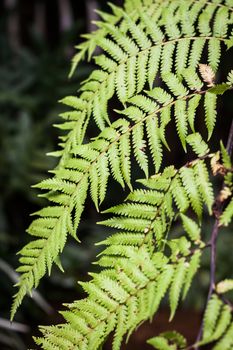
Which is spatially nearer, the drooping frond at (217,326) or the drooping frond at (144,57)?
the drooping frond at (217,326)

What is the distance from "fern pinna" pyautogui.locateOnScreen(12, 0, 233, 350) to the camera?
713 mm

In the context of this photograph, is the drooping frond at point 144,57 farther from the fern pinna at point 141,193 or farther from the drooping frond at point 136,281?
the drooping frond at point 136,281

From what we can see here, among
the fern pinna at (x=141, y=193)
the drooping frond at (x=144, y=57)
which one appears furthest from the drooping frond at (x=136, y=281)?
the drooping frond at (x=144, y=57)

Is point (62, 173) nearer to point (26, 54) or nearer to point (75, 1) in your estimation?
point (26, 54)

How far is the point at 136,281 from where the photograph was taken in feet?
2.36

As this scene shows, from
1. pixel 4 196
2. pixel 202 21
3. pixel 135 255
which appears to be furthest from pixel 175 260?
pixel 4 196

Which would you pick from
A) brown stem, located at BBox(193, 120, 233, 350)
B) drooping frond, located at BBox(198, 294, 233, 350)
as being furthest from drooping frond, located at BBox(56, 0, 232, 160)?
drooping frond, located at BBox(198, 294, 233, 350)

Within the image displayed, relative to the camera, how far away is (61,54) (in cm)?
323

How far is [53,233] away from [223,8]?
584mm

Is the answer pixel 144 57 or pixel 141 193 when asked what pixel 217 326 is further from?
pixel 144 57

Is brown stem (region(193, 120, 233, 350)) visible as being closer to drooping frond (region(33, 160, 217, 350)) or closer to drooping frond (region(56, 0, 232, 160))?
drooping frond (region(33, 160, 217, 350))

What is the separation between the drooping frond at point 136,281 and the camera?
701 mm

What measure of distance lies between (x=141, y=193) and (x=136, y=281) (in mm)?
158

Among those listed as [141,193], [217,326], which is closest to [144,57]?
[141,193]
